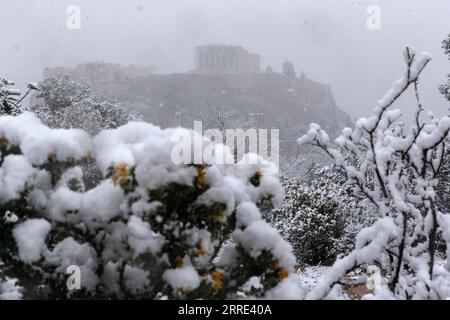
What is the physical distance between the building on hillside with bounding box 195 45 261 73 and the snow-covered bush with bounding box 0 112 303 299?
14821cm

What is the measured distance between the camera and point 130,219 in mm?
2674

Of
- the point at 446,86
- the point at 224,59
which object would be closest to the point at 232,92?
the point at 224,59

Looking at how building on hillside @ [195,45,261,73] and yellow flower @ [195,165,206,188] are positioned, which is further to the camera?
building on hillside @ [195,45,261,73]

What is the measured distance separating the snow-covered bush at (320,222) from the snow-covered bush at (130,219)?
1158cm

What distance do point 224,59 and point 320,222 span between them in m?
141

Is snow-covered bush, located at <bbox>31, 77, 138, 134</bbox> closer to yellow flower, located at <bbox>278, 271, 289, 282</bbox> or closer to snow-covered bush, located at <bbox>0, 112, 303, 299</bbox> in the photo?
snow-covered bush, located at <bbox>0, 112, 303, 299</bbox>

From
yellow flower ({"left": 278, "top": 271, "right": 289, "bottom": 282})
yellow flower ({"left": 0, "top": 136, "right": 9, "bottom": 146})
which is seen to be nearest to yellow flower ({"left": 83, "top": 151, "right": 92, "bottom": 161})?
yellow flower ({"left": 0, "top": 136, "right": 9, "bottom": 146})

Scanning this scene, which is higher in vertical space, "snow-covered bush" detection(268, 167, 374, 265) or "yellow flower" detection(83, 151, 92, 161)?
"yellow flower" detection(83, 151, 92, 161)

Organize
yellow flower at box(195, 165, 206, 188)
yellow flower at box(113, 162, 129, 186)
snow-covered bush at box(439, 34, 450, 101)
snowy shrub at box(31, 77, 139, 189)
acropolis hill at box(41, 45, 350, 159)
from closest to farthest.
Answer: yellow flower at box(113, 162, 129, 186) < yellow flower at box(195, 165, 206, 188) < snow-covered bush at box(439, 34, 450, 101) < snowy shrub at box(31, 77, 139, 189) < acropolis hill at box(41, 45, 350, 159)

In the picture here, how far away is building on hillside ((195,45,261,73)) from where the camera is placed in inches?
5929

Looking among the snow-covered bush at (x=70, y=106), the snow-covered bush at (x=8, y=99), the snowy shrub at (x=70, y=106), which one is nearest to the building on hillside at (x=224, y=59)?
the snow-covered bush at (x=70, y=106)

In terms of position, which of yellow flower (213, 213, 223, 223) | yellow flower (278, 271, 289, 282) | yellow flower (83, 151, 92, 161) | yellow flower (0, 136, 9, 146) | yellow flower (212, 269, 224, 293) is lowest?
yellow flower (278, 271, 289, 282)

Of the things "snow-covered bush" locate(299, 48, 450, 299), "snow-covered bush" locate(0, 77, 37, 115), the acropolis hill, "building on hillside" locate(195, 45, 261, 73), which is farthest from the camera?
"building on hillside" locate(195, 45, 261, 73)

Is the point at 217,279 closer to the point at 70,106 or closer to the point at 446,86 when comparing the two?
the point at 446,86
